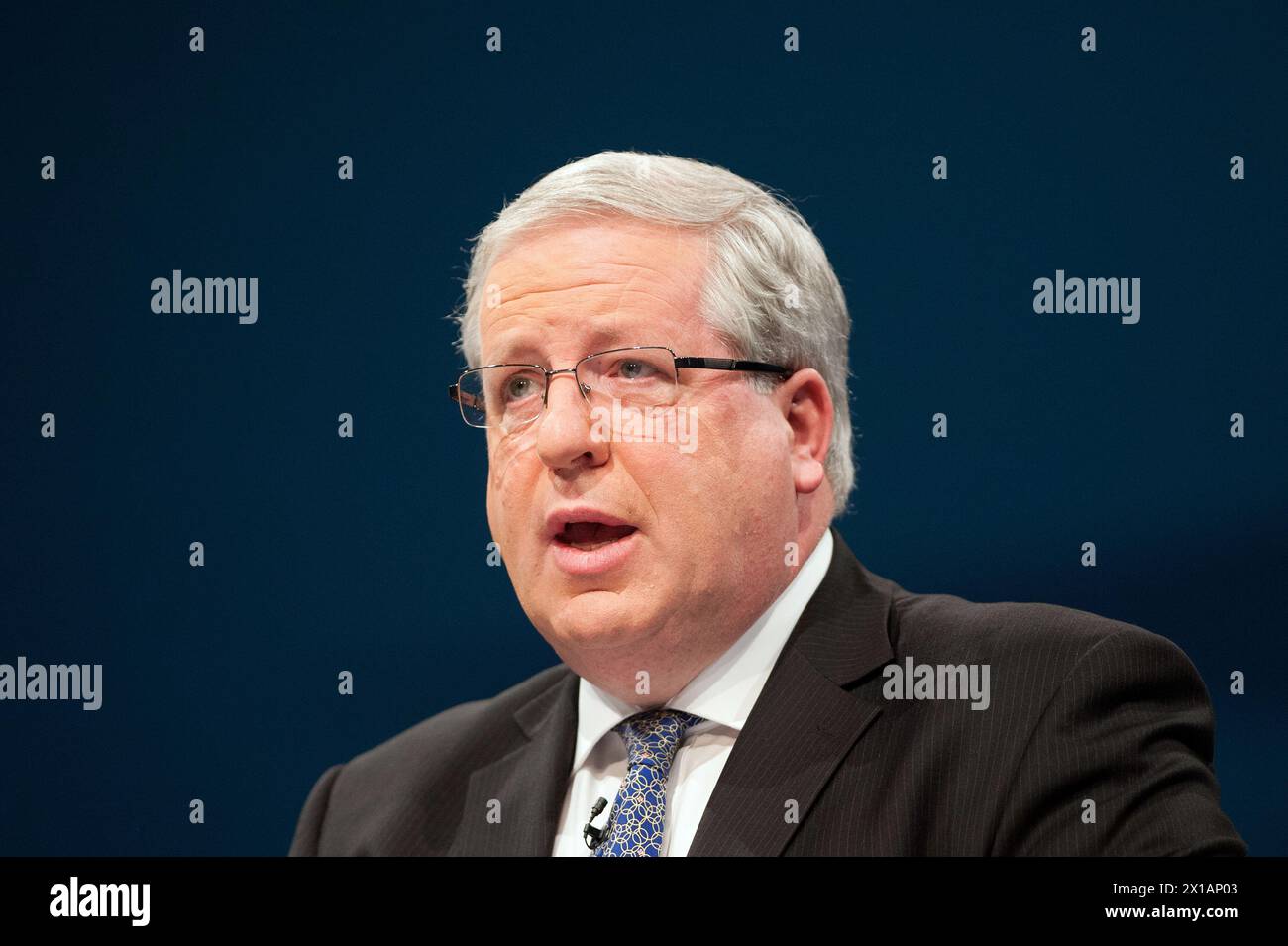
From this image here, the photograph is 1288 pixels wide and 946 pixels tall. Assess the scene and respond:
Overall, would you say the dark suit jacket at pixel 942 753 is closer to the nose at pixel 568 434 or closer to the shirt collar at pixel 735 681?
the shirt collar at pixel 735 681

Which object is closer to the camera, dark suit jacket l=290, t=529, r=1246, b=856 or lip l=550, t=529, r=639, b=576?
dark suit jacket l=290, t=529, r=1246, b=856

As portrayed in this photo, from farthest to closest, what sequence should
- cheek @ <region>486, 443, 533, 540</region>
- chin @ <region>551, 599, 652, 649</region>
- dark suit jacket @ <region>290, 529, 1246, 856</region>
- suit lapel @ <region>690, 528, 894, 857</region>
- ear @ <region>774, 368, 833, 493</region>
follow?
ear @ <region>774, 368, 833, 493</region>
cheek @ <region>486, 443, 533, 540</region>
chin @ <region>551, 599, 652, 649</region>
suit lapel @ <region>690, 528, 894, 857</region>
dark suit jacket @ <region>290, 529, 1246, 856</region>

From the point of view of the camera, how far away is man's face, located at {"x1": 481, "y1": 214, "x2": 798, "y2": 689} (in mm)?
2373

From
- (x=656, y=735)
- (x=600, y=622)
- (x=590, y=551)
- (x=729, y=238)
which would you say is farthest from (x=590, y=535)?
(x=729, y=238)

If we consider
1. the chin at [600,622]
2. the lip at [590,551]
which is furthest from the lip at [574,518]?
the chin at [600,622]

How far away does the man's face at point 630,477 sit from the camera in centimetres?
237

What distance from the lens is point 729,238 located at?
2553mm

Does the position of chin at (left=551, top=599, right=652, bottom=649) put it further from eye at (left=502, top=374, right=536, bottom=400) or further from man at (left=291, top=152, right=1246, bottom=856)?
eye at (left=502, top=374, right=536, bottom=400)

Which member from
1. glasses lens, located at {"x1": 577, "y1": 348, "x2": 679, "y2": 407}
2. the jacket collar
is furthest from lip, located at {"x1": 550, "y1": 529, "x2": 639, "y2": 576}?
the jacket collar

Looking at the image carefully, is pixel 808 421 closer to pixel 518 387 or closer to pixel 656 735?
pixel 518 387

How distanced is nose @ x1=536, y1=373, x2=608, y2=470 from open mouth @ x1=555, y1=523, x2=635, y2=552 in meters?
0.12

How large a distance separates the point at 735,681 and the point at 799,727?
0.17m
